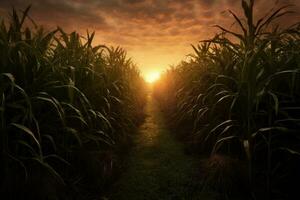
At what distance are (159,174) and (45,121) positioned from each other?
1.30 m

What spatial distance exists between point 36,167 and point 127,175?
3.49 ft

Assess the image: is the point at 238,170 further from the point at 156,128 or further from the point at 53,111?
the point at 156,128

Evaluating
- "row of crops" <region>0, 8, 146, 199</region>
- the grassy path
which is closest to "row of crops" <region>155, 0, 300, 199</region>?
the grassy path

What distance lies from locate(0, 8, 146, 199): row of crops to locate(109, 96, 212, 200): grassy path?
207 millimetres

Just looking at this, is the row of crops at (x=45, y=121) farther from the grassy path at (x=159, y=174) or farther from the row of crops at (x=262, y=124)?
the row of crops at (x=262, y=124)

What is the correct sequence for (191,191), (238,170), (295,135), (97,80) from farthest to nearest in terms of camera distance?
1. (97,80)
2. (191,191)
3. (238,170)
4. (295,135)

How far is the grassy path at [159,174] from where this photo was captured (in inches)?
95.6

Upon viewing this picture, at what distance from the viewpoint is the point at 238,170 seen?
232 centimetres

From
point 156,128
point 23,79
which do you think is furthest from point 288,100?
point 156,128

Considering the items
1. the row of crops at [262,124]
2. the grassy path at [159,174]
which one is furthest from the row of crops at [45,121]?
the row of crops at [262,124]

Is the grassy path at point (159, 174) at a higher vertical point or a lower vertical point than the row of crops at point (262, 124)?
lower

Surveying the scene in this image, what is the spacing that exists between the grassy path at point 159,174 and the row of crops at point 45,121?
21 cm

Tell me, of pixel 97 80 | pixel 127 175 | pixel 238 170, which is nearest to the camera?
pixel 238 170

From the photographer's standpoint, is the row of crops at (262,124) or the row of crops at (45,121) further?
the row of crops at (262,124)
